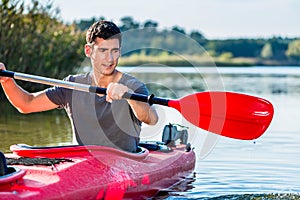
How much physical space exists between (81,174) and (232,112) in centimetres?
147

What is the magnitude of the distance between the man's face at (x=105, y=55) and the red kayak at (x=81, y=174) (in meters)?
0.62

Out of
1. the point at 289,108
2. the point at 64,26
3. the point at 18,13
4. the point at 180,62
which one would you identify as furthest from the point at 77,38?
the point at 180,62

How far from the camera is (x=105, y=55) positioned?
5258mm

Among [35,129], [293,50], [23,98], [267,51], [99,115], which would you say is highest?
[293,50]

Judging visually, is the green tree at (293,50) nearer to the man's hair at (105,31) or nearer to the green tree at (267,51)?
the green tree at (267,51)

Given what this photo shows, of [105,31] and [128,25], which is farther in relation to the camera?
[128,25]

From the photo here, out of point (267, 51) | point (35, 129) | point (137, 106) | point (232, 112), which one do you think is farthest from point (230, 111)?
point (267, 51)

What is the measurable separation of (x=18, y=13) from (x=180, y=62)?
27584 millimetres

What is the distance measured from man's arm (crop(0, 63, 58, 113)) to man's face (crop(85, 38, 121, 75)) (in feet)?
1.60

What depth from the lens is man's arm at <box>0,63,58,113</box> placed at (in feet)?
17.6

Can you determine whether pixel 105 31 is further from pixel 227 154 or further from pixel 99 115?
pixel 227 154

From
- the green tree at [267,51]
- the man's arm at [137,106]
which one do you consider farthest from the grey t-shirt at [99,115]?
the green tree at [267,51]

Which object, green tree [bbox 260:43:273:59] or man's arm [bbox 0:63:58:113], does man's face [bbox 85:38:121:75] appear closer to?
man's arm [bbox 0:63:58:113]

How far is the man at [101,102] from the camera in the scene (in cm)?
525
